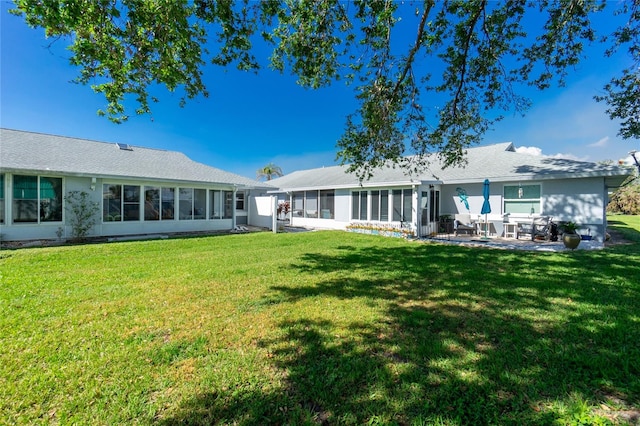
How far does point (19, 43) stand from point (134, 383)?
11614 millimetres

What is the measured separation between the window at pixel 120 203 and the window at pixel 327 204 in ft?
34.7

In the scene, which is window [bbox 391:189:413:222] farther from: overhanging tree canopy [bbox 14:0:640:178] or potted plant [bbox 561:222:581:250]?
potted plant [bbox 561:222:581:250]

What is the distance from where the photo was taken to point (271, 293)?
5438mm

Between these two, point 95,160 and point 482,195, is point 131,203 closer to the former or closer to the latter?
point 95,160

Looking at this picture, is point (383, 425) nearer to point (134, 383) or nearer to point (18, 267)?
point (134, 383)

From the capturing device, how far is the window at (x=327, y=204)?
17969 mm

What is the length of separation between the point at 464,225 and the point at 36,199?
19.4m

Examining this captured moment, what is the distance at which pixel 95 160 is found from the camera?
13164 mm

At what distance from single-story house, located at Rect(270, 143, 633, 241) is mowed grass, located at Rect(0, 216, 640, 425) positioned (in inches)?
240

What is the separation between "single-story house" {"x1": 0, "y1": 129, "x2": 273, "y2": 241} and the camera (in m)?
10.6

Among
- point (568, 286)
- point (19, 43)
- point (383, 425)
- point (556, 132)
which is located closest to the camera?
point (383, 425)

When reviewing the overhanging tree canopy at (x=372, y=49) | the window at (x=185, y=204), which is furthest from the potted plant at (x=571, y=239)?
the window at (x=185, y=204)

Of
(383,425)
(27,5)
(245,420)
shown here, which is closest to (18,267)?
(27,5)

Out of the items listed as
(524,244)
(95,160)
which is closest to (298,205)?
(95,160)
